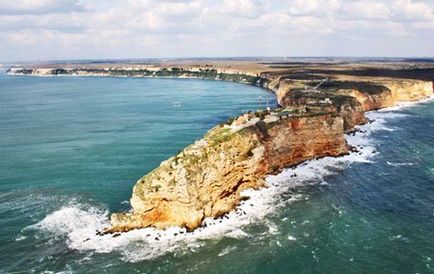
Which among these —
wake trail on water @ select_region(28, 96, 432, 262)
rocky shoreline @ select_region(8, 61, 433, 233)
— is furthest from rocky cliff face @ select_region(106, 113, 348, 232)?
wake trail on water @ select_region(28, 96, 432, 262)

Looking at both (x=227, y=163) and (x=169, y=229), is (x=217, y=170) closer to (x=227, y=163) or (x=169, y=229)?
(x=227, y=163)

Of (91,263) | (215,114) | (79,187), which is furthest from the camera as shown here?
(215,114)

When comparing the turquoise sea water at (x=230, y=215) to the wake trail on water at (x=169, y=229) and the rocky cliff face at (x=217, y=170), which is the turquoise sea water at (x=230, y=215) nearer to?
the wake trail on water at (x=169, y=229)

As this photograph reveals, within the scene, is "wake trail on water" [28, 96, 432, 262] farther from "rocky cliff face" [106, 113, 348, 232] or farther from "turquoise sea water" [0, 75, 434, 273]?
"rocky cliff face" [106, 113, 348, 232]

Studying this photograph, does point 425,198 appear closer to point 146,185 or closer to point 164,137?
point 146,185

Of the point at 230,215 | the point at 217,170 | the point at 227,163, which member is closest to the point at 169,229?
the point at 230,215

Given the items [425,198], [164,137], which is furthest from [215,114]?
[425,198]
